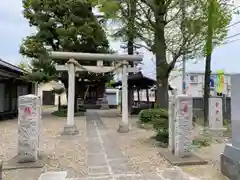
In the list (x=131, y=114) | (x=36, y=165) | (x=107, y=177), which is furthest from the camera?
(x=131, y=114)

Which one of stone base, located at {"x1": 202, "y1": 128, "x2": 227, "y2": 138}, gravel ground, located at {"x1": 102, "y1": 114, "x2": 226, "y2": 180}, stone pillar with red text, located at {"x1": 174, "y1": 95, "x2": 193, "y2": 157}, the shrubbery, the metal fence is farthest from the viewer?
the metal fence

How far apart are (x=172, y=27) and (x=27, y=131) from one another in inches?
330

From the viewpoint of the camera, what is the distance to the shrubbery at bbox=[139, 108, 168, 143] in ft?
27.5

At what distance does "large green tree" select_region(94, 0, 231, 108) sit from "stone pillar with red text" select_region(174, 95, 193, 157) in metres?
4.78

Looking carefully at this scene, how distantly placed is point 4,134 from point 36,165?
196 inches

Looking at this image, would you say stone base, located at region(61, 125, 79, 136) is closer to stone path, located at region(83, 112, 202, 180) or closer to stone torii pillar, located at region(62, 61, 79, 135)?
stone torii pillar, located at region(62, 61, 79, 135)

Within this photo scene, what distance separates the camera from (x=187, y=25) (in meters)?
10.6

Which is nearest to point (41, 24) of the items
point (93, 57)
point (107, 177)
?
point (93, 57)

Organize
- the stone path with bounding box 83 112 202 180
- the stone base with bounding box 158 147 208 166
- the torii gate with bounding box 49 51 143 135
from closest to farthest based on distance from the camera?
the stone path with bounding box 83 112 202 180
the stone base with bounding box 158 147 208 166
the torii gate with bounding box 49 51 143 135

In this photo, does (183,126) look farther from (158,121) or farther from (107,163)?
(158,121)

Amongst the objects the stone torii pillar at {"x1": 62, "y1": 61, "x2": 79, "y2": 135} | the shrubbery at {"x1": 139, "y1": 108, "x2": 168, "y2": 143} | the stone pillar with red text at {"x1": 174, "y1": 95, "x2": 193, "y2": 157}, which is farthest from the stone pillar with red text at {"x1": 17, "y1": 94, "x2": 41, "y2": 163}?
the stone torii pillar at {"x1": 62, "y1": 61, "x2": 79, "y2": 135}

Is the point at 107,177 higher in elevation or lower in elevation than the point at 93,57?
lower

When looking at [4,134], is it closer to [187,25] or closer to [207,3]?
[187,25]

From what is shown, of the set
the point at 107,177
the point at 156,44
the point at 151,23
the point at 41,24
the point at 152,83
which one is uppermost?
the point at 41,24
